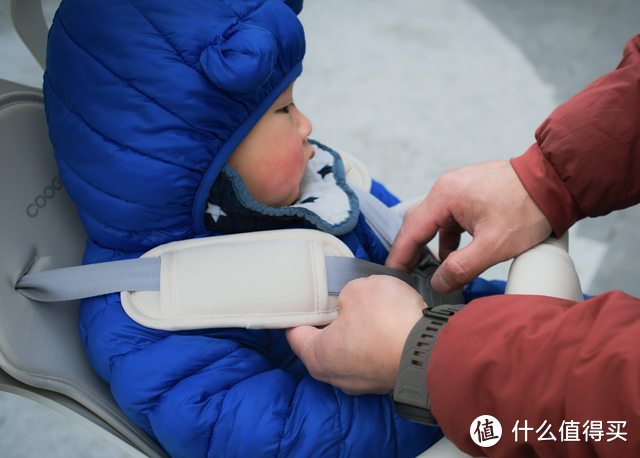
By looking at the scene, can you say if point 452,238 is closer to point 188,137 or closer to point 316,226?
point 316,226

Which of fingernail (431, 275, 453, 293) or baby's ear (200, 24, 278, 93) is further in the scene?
fingernail (431, 275, 453, 293)

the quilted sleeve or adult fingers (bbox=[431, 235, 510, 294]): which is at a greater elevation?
adult fingers (bbox=[431, 235, 510, 294])

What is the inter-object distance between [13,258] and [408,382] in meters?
0.48

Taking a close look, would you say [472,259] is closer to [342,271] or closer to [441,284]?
[441,284]

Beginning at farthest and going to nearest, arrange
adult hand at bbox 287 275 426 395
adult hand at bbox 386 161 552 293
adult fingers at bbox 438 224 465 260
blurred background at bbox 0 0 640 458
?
1. blurred background at bbox 0 0 640 458
2. adult fingers at bbox 438 224 465 260
3. adult hand at bbox 386 161 552 293
4. adult hand at bbox 287 275 426 395

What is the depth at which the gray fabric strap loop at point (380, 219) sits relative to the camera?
77 centimetres

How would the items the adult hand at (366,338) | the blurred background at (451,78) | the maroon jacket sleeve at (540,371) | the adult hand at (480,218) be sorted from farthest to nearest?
the blurred background at (451,78)
the adult hand at (480,218)
the adult hand at (366,338)
the maroon jacket sleeve at (540,371)

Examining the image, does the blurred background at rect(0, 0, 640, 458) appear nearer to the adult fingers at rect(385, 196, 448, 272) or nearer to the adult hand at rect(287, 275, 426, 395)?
the adult fingers at rect(385, 196, 448, 272)

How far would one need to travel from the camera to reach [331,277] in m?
0.60

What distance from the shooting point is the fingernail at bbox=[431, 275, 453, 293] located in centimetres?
61

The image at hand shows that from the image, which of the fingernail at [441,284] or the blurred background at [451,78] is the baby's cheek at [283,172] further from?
the blurred background at [451,78]

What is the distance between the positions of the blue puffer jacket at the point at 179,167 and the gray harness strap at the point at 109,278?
0.10ft

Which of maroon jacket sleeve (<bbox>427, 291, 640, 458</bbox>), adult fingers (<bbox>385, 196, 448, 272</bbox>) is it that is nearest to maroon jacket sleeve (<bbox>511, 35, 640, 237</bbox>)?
adult fingers (<bbox>385, 196, 448, 272</bbox>)

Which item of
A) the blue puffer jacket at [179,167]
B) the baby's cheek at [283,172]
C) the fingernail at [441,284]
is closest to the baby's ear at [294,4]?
the blue puffer jacket at [179,167]
